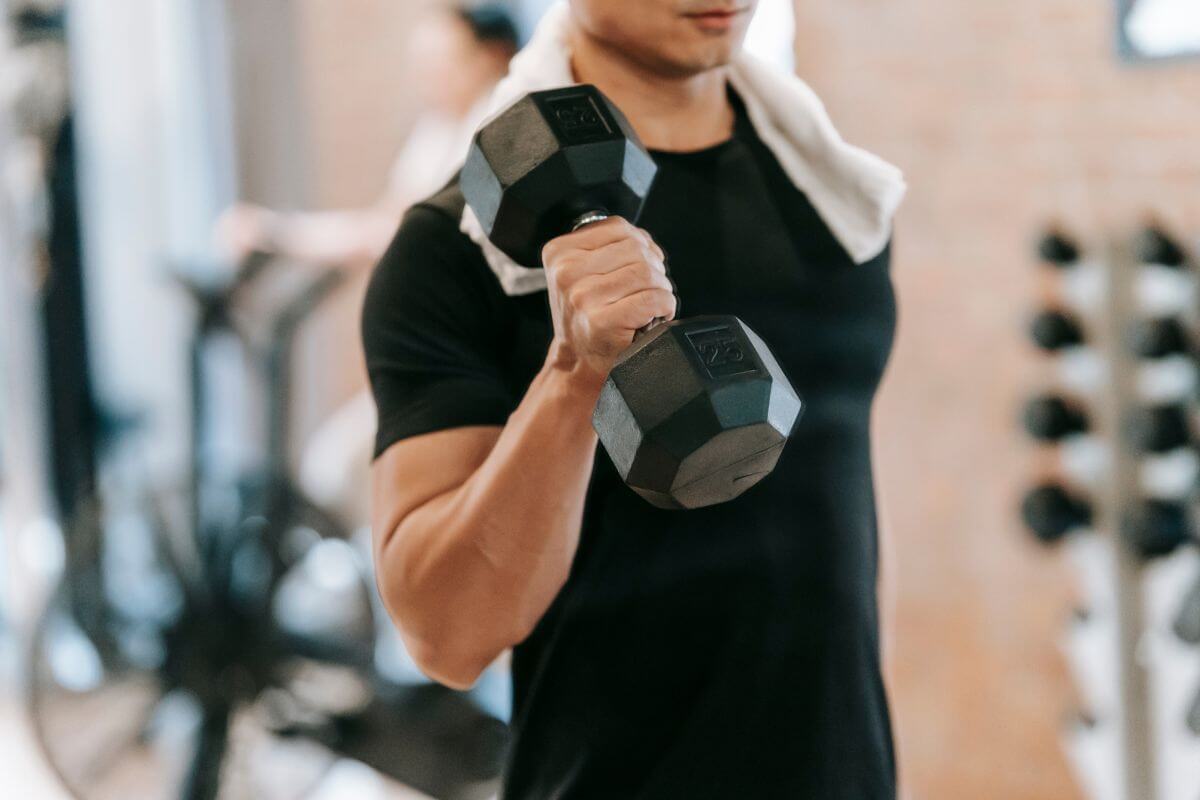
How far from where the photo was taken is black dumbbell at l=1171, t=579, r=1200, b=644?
1.68 meters

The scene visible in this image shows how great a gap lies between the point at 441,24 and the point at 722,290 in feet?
6.50

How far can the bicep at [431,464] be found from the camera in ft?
2.36

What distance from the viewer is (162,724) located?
2451 millimetres

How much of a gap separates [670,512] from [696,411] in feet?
0.76

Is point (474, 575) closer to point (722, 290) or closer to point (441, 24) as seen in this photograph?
point (722, 290)

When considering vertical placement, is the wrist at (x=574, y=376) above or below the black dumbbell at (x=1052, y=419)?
above

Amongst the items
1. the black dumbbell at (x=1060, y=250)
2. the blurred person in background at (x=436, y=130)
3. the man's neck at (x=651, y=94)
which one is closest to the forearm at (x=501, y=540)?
the man's neck at (x=651, y=94)

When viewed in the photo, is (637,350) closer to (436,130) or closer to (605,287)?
(605,287)

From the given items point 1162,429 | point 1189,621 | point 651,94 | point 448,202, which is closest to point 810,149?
point 651,94

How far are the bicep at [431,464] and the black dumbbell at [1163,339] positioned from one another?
151cm

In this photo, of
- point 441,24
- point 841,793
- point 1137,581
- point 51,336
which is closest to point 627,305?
point 841,793

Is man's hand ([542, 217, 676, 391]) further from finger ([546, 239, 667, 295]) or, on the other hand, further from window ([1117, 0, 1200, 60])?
window ([1117, 0, 1200, 60])

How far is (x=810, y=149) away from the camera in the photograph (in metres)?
0.85

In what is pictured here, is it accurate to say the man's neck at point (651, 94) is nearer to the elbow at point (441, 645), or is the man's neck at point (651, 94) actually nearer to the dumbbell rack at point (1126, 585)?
the elbow at point (441, 645)
